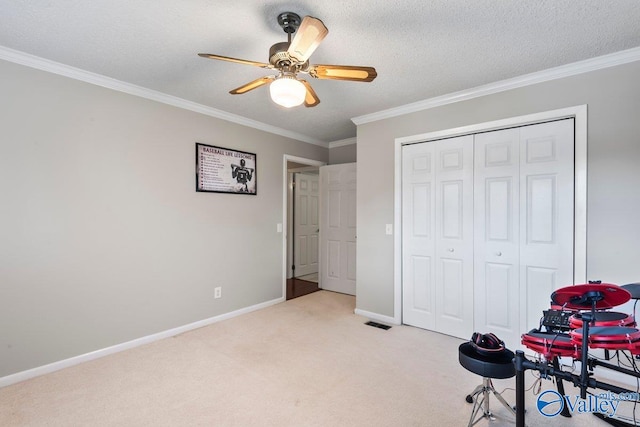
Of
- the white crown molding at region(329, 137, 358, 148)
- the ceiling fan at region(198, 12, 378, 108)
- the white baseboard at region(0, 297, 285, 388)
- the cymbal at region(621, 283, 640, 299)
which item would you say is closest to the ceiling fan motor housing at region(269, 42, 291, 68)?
the ceiling fan at region(198, 12, 378, 108)

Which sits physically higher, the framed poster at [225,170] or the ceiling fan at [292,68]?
the ceiling fan at [292,68]

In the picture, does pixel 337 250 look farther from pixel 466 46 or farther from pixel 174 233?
pixel 466 46

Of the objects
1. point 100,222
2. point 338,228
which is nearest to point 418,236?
point 338,228

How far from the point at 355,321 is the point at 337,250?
144cm

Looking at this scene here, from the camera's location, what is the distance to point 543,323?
1846 millimetres

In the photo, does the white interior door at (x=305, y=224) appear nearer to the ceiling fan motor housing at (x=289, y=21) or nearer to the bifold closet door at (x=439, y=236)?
the bifold closet door at (x=439, y=236)

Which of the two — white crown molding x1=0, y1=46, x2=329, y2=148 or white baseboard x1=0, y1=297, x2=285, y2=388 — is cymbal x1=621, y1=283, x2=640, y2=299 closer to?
white baseboard x1=0, y1=297, x2=285, y2=388

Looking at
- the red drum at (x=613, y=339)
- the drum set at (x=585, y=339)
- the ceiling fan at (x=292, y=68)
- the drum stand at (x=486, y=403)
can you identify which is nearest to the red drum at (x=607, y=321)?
the drum set at (x=585, y=339)

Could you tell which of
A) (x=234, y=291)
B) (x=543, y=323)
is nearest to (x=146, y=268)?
(x=234, y=291)

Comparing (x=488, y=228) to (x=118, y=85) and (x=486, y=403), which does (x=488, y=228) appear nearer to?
(x=486, y=403)

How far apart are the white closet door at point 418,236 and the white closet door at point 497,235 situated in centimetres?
43

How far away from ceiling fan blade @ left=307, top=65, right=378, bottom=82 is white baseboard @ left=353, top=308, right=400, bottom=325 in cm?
259

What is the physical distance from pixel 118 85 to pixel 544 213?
3808 mm

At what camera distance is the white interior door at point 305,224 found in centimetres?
560
